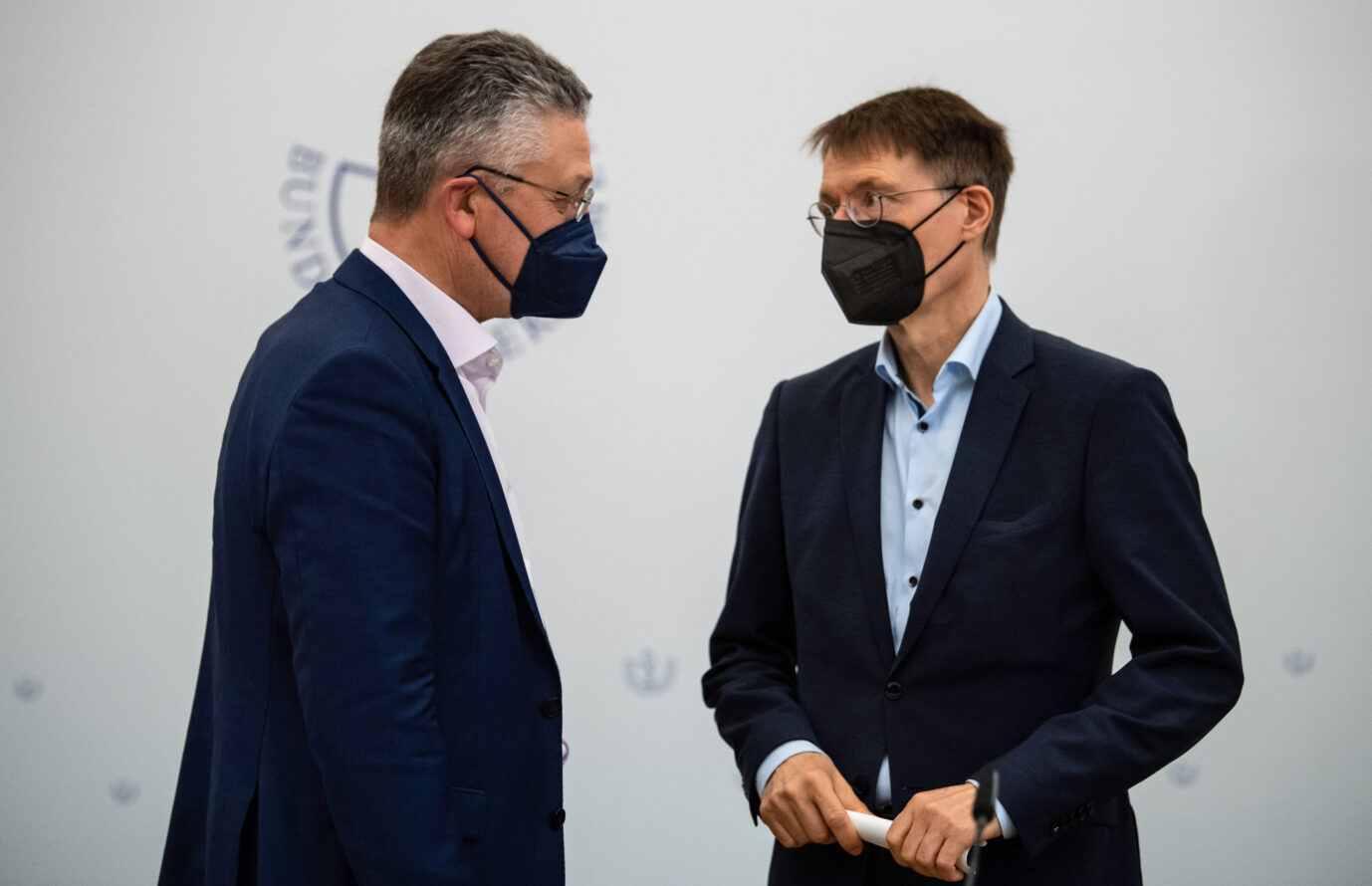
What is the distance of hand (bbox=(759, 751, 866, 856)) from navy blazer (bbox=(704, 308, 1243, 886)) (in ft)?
0.14

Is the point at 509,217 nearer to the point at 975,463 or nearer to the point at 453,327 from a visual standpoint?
the point at 453,327

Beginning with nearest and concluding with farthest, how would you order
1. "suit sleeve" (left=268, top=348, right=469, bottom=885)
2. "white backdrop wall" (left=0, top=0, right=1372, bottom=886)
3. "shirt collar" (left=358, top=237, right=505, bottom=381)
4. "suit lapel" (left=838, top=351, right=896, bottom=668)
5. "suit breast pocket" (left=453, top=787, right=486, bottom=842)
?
"suit sleeve" (left=268, top=348, right=469, bottom=885) → "suit breast pocket" (left=453, top=787, right=486, bottom=842) → "shirt collar" (left=358, top=237, right=505, bottom=381) → "suit lapel" (left=838, top=351, right=896, bottom=668) → "white backdrop wall" (left=0, top=0, right=1372, bottom=886)

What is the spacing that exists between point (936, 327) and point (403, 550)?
2.64ft

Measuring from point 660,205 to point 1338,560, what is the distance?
5.39 feet

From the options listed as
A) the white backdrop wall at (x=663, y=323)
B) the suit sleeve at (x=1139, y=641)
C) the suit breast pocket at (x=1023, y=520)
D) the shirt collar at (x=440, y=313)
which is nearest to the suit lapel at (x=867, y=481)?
the suit breast pocket at (x=1023, y=520)

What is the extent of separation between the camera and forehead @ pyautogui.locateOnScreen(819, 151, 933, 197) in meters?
1.52

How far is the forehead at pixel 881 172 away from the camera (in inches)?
59.9

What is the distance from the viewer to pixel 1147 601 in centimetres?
128

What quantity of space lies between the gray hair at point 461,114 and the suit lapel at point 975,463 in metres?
0.64

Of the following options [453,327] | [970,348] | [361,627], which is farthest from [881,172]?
[361,627]

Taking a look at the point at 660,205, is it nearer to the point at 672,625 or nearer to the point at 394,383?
the point at 672,625

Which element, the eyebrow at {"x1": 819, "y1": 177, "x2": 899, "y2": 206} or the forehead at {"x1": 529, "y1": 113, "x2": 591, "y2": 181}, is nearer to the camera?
the forehead at {"x1": 529, "y1": 113, "x2": 591, "y2": 181}

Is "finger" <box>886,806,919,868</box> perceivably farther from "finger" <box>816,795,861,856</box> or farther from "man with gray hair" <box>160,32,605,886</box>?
"man with gray hair" <box>160,32,605,886</box>

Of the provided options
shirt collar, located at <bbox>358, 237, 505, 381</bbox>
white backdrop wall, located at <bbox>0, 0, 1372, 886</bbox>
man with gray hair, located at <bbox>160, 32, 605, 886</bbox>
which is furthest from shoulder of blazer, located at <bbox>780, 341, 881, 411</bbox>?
white backdrop wall, located at <bbox>0, 0, 1372, 886</bbox>
